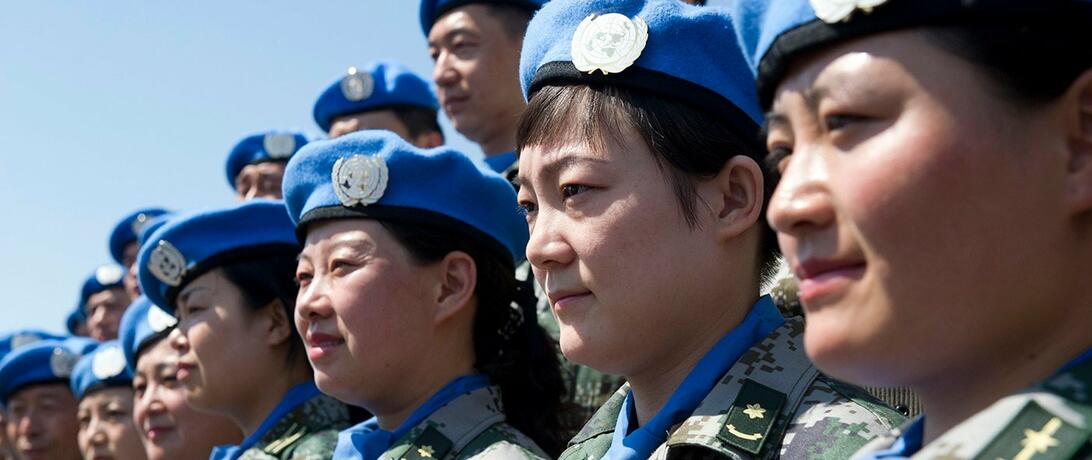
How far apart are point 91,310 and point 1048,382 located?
1048 centimetres

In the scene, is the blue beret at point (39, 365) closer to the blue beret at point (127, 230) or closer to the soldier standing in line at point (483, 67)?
the blue beret at point (127, 230)

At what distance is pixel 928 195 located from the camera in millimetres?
1857

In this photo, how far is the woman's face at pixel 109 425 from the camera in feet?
25.7

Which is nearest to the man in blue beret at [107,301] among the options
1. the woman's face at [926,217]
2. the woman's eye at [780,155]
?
the woman's eye at [780,155]

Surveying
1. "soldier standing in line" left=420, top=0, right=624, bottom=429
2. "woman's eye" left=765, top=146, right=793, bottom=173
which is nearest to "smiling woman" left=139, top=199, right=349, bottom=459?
"soldier standing in line" left=420, top=0, right=624, bottom=429

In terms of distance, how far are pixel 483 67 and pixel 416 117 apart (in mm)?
1172

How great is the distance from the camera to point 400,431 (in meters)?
4.39

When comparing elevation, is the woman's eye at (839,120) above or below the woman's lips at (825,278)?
above

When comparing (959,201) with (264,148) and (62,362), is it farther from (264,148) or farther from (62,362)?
(62,362)

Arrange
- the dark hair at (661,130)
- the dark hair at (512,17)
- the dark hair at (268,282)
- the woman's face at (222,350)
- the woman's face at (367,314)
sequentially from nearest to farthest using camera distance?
the dark hair at (661,130) < the woman's face at (367,314) < the woman's face at (222,350) < the dark hair at (268,282) < the dark hair at (512,17)

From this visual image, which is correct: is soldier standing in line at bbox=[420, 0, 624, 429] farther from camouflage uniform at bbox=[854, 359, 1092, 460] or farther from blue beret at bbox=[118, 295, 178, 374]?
camouflage uniform at bbox=[854, 359, 1092, 460]

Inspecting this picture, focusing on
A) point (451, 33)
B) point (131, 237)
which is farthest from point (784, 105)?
point (131, 237)

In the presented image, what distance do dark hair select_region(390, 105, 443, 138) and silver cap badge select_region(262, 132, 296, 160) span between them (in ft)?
2.83

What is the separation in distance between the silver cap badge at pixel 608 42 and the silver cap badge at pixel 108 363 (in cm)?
534
